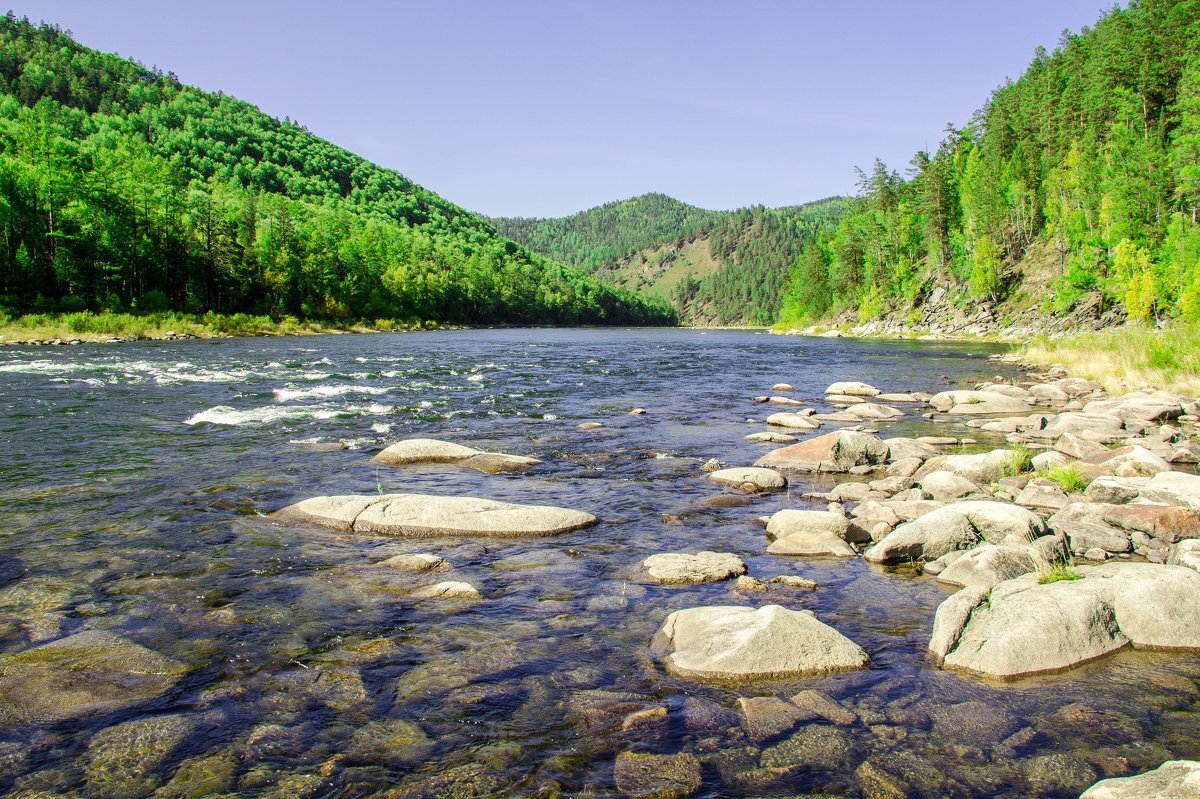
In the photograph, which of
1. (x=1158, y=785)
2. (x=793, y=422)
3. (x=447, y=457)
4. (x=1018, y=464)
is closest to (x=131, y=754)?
(x=1158, y=785)

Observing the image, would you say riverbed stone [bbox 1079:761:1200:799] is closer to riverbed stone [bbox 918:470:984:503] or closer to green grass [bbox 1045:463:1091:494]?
riverbed stone [bbox 918:470:984:503]

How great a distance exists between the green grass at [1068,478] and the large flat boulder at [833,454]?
3678 mm

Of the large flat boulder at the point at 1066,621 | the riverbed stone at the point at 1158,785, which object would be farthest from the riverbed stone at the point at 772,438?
the riverbed stone at the point at 1158,785

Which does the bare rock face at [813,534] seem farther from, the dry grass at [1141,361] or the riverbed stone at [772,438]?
the dry grass at [1141,361]

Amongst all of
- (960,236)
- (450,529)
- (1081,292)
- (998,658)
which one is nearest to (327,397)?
(450,529)

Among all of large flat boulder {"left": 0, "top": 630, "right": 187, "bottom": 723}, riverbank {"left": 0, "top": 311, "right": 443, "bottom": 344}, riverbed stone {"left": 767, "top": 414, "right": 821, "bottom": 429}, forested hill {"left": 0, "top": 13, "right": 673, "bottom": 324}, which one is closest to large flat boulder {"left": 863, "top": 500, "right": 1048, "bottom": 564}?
large flat boulder {"left": 0, "top": 630, "right": 187, "bottom": 723}

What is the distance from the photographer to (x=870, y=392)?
28.2 meters

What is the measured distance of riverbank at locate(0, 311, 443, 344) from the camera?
4741cm

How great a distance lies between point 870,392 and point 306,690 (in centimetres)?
2617

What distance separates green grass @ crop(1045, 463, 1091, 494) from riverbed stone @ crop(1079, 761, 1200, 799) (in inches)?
353

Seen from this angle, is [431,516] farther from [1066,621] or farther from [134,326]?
[134,326]

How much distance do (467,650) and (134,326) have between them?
57989 mm

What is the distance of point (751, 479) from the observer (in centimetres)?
1412

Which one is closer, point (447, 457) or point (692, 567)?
point (692, 567)
